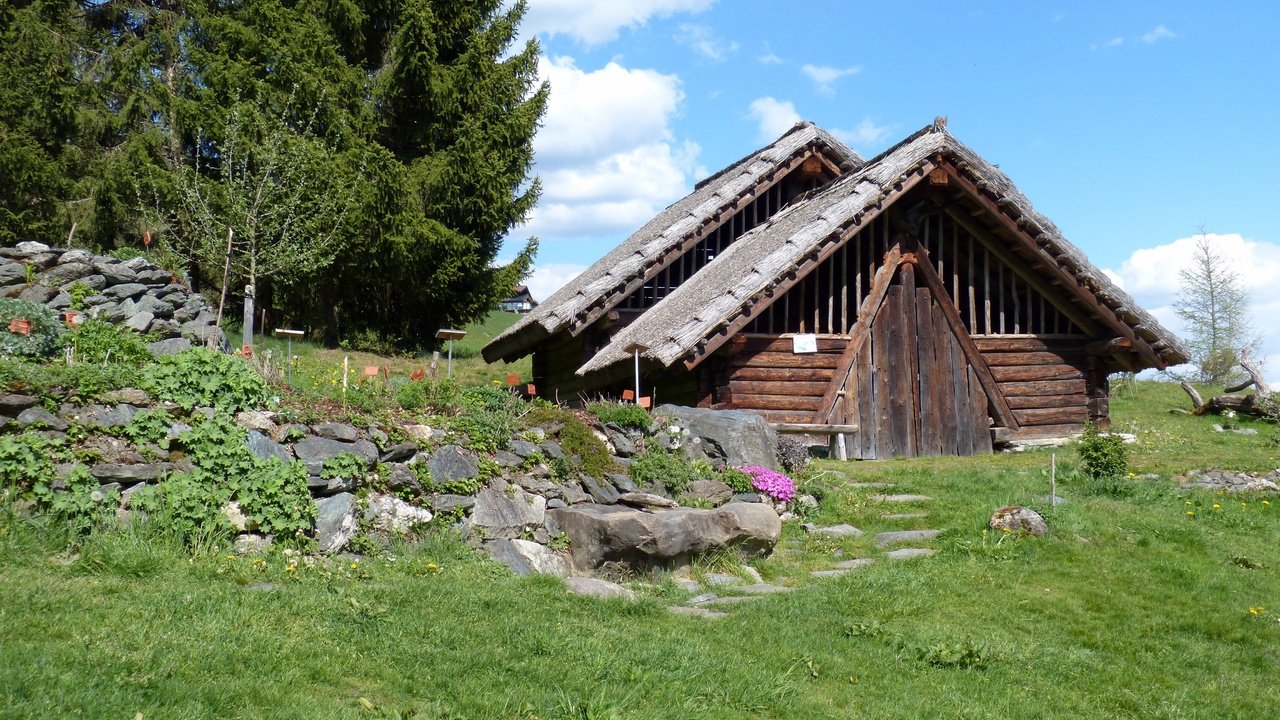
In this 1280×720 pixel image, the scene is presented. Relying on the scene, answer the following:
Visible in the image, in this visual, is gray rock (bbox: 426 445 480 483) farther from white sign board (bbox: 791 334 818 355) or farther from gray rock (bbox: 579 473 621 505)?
white sign board (bbox: 791 334 818 355)

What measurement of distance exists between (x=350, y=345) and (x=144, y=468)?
18.0 meters

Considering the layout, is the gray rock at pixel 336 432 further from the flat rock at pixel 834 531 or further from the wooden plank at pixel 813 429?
the wooden plank at pixel 813 429

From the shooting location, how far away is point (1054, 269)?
1670 centimetres

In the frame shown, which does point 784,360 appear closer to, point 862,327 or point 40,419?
point 862,327

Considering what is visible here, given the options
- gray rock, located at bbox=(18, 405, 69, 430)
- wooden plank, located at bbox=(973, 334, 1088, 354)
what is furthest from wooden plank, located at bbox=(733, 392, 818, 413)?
gray rock, located at bbox=(18, 405, 69, 430)

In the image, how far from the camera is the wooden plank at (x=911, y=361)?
1680 centimetres

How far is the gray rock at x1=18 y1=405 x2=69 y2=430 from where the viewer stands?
7621mm

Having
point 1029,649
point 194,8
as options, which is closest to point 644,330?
point 1029,649

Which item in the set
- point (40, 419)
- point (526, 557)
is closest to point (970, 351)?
point (526, 557)

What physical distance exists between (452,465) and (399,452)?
53 cm

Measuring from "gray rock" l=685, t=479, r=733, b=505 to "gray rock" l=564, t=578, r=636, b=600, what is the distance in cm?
242

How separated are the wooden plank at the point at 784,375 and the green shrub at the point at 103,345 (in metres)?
8.74

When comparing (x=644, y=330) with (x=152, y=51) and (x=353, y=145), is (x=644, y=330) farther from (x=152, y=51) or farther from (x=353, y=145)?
(x=152, y=51)

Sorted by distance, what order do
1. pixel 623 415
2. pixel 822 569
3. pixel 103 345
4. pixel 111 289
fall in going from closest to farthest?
pixel 822 569
pixel 103 345
pixel 623 415
pixel 111 289
